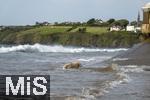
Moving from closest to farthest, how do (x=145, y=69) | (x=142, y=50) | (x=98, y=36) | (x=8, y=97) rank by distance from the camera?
(x=8, y=97)
(x=145, y=69)
(x=142, y=50)
(x=98, y=36)

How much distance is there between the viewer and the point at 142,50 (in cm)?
3906

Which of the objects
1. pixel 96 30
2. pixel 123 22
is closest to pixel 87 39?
pixel 96 30

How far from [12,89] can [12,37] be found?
509ft

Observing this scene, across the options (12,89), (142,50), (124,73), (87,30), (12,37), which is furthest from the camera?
(12,37)

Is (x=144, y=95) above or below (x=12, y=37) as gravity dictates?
above

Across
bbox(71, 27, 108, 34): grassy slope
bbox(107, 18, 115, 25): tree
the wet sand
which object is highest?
the wet sand

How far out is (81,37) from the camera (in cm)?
13312

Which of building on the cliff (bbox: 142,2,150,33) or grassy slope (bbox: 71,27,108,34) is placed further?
grassy slope (bbox: 71,27,108,34)

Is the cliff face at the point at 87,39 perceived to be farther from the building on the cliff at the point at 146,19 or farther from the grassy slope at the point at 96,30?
the building on the cliff at the point at 146,19

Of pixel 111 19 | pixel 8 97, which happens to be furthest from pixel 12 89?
pixel 111 19

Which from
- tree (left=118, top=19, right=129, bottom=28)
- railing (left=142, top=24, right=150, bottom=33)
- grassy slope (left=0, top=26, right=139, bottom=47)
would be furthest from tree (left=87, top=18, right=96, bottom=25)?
railing (left=142, top=24, right=150, bottom=33)

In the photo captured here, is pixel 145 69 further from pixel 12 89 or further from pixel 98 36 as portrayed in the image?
pixel 98 36

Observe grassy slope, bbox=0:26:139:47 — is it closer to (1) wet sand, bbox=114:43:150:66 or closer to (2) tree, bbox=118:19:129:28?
(2) tree, bbox=118:19:129:28

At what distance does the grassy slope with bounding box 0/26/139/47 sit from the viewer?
122 metres
